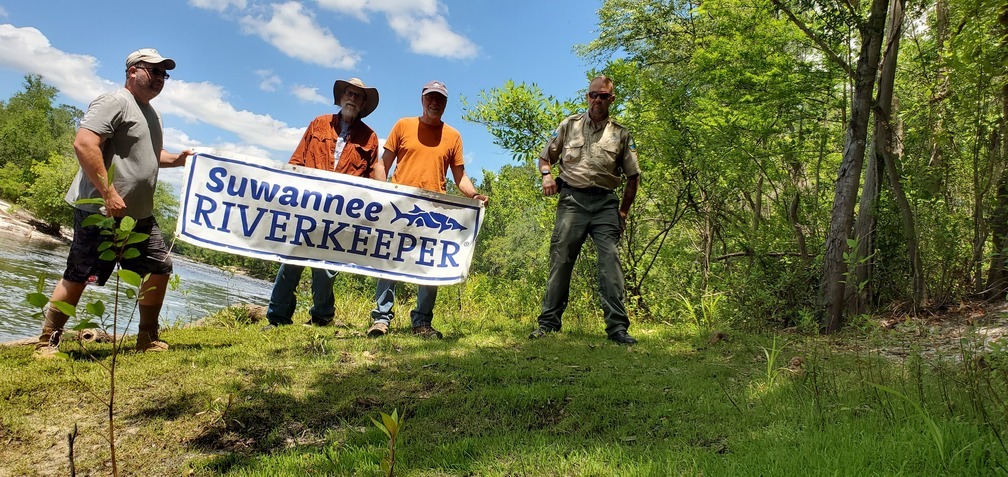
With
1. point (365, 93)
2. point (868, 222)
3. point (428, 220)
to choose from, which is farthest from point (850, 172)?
point (365, 93)

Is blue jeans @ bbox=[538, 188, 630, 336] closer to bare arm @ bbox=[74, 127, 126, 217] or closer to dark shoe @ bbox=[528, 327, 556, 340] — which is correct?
dark shoe @ bbox=[528, 327, 556, 340]

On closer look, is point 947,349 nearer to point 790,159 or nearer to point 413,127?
point 413,127

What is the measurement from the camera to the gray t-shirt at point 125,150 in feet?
10.3

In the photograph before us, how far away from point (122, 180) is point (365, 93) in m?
1.97

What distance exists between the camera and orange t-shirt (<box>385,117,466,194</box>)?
14.7 ft

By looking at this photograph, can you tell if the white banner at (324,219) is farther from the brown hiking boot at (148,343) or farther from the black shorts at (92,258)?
the brown hiking boot at (148,343)

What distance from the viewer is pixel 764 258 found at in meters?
6.26

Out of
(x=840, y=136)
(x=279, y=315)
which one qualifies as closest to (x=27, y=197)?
(x=279, y=315)

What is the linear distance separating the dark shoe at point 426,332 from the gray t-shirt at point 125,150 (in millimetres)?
2096

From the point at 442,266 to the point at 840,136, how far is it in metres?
8.33

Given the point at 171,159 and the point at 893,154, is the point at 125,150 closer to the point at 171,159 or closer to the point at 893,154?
the point at 171,159

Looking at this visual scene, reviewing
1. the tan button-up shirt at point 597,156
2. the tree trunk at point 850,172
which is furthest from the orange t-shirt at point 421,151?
the tree trunk at point 850,172

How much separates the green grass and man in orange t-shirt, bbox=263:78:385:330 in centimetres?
89

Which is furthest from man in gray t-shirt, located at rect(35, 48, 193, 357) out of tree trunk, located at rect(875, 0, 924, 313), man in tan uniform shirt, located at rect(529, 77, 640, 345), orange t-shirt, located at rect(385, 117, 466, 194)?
tree trunk, located at rect(875, 0, 924, 313)
